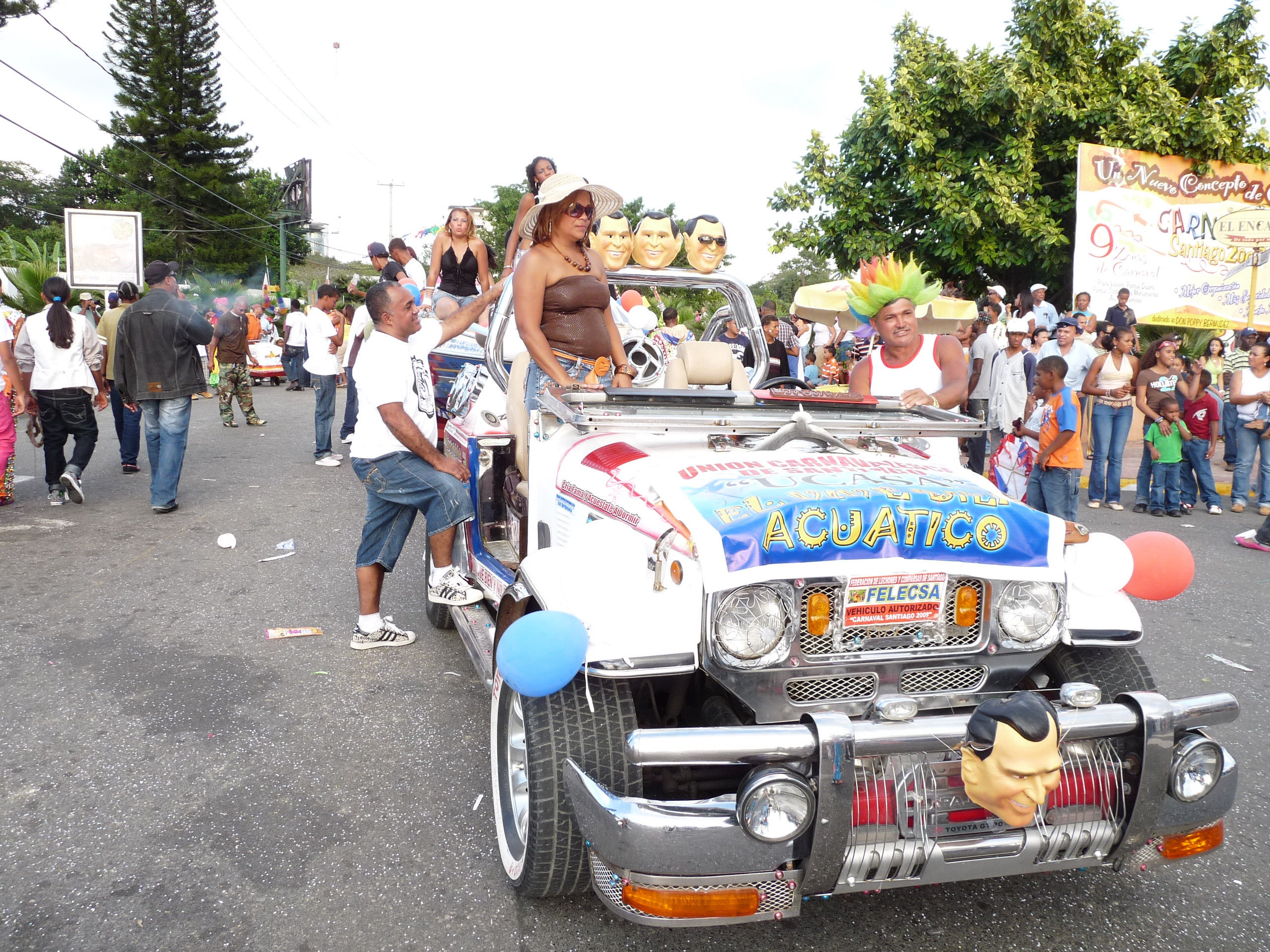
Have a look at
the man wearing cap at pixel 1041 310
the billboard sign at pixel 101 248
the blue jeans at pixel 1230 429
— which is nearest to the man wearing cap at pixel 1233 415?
the blue jeans at pixel 1230 429

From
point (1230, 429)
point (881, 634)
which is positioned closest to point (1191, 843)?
point (881, 634)

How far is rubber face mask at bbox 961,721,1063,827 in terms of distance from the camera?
204 cm

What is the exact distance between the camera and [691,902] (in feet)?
7.07

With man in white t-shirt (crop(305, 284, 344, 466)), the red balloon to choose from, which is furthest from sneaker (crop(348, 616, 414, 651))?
man in white t-shirt (crop(305, 284, 344, 466))

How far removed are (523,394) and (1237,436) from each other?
29.1 ft

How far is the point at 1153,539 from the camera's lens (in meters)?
2.92

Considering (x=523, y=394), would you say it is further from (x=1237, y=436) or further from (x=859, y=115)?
(x=859, y=115)

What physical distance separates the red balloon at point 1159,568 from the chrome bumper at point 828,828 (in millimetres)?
622

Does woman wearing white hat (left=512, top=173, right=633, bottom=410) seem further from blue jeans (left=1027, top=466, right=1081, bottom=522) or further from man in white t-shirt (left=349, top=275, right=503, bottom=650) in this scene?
blue jeans (left=1027, top=466, right=1081, bottom=522)

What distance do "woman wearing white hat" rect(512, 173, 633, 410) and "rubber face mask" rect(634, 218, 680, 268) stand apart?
→ 1.38m

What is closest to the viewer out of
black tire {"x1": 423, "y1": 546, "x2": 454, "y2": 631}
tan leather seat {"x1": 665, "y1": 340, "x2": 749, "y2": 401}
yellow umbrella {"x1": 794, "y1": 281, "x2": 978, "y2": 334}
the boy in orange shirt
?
tan leather seat {"x1": 665, "y1": 340, "x2": 749, "y2": 401}

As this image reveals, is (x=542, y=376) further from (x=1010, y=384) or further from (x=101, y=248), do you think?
(x=101, y=248)

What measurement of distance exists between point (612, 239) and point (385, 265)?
377cm

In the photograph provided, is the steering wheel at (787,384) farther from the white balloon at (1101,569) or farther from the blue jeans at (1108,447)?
the blue jeans at (1108,447)
